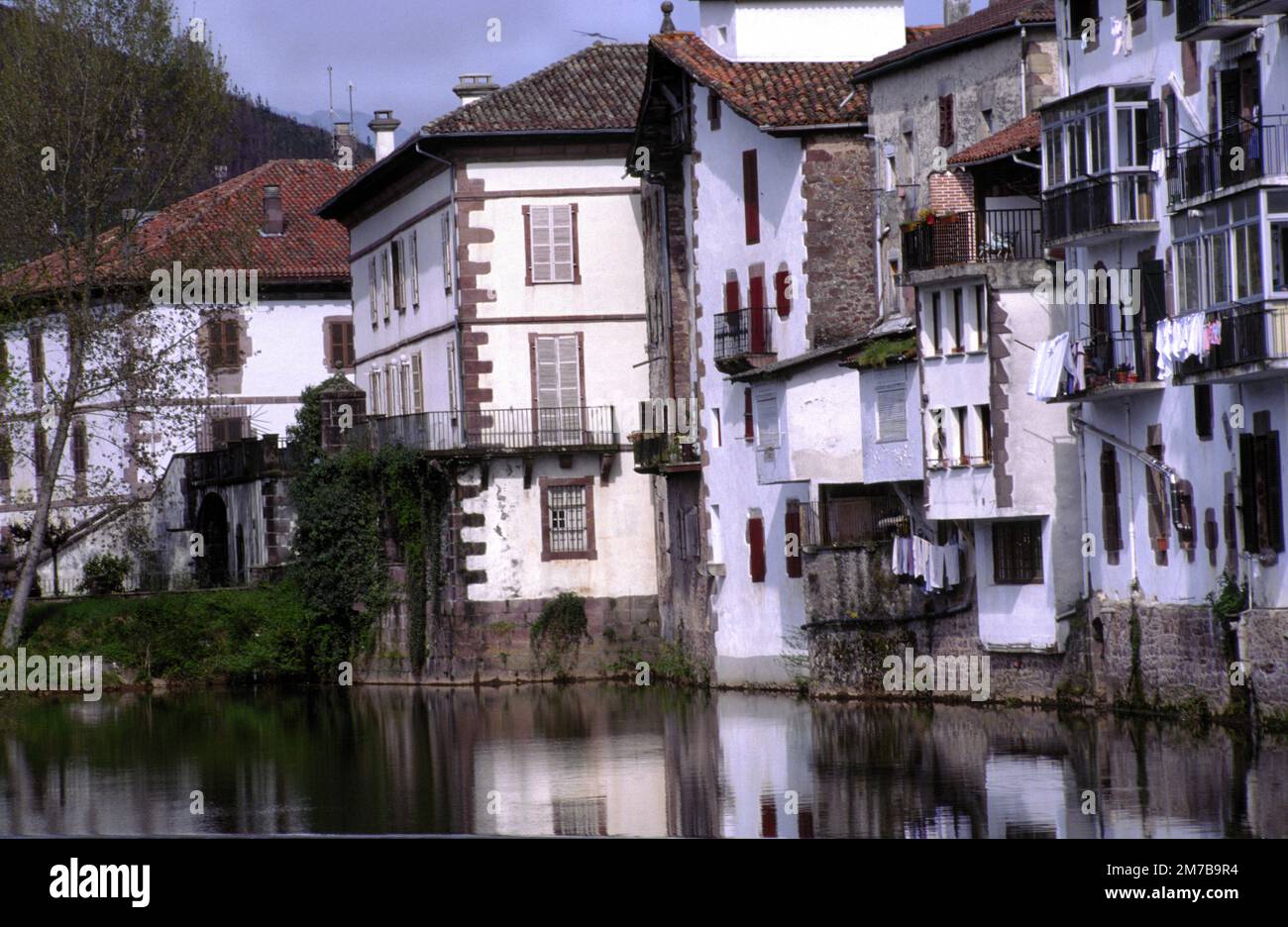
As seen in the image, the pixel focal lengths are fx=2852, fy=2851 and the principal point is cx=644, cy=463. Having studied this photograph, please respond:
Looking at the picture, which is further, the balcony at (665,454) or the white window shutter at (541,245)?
the white window shutter at (541,245)

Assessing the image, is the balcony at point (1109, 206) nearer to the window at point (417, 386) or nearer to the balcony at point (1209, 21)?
the balcony at point (1209, 21)

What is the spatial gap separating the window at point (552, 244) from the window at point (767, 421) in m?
11.1

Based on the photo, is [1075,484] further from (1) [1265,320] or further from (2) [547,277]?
(2) [547,277]

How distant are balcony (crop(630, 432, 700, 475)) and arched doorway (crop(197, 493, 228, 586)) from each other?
20188mm

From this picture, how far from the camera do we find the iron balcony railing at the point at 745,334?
2395 inches

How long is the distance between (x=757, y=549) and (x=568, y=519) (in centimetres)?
866

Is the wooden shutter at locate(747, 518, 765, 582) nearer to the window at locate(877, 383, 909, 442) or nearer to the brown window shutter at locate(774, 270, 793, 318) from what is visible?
the brown window shutter at locate(774, 270, 793, 318)

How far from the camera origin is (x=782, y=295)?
60.0 m

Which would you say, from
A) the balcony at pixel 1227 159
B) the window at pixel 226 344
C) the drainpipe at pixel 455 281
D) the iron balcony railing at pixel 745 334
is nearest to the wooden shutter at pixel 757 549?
the iron balcony railing at pixel 745 334

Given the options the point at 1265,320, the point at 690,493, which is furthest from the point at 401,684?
the point at 1265,320

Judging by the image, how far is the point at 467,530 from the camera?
A: 67.9m

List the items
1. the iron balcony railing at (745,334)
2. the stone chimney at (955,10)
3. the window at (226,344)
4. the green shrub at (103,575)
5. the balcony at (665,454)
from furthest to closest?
the window at (226,344) < the green shrub at (103,575) < the balcony at (665,454) < the stone chimney at (955,10) < the iron balcony railing at (745,334)

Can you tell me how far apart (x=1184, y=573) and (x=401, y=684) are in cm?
2858

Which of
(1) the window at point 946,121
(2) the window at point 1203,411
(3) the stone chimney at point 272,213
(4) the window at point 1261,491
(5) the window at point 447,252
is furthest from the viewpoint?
(3) the stone chimney at point 272,213
